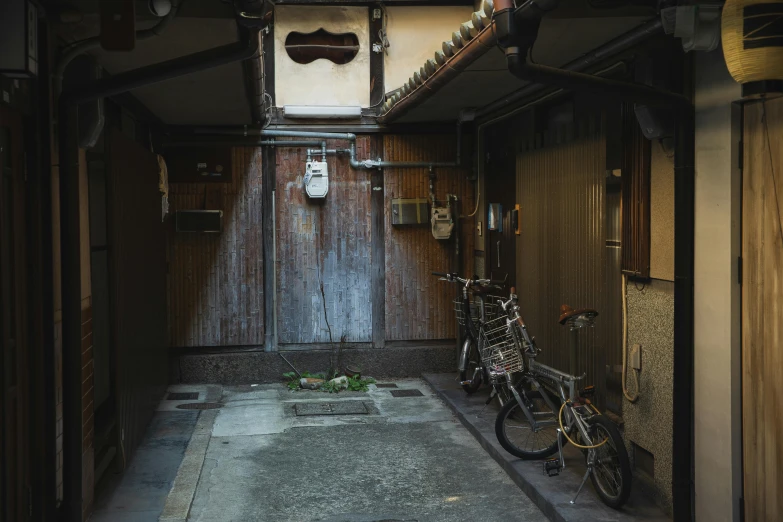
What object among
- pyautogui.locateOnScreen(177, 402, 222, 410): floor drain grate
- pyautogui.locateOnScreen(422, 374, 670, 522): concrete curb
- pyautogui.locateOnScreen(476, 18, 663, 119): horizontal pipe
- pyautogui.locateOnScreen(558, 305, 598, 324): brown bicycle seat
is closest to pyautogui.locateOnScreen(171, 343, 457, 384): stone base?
pyautogui.locateOnScreen(177, 402, 222, 410): floor drain grate

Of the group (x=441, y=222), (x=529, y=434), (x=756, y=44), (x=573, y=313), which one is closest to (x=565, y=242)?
(x=573, y=313)

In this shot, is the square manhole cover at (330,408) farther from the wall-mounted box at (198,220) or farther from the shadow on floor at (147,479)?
the wall-mounted box at (198,220)

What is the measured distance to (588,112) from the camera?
7.36 m

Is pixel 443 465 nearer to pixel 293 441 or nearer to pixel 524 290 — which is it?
pixel 293 441

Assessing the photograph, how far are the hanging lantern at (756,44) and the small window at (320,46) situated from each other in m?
8.14

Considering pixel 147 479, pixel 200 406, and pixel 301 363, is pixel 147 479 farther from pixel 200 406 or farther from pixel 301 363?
pixel 301 363

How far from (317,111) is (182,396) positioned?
173 inches

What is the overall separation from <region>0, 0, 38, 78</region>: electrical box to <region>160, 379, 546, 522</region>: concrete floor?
349cm

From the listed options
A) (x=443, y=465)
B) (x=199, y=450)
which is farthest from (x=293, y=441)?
(x=443, y=465)

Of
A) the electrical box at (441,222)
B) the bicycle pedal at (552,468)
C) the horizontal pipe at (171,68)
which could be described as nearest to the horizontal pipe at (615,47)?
the horizontal pipe at (171,68)

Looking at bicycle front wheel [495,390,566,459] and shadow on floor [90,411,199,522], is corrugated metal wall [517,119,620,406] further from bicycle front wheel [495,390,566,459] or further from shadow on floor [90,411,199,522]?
shadow on floor [90,411,199,522]

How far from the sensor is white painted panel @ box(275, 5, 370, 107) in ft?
37.5

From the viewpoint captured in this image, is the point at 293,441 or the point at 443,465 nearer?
the point at 443,465

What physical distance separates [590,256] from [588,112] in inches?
52.7
